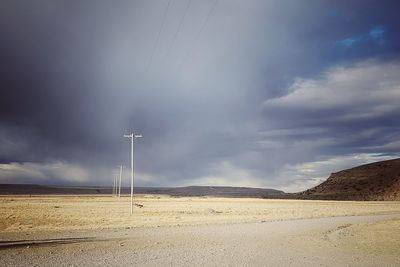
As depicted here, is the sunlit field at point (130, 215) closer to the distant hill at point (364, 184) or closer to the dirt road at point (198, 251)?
the dirt road at point (198, 251)

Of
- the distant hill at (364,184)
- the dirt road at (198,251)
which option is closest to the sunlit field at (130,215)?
the dirt road at (198,251)

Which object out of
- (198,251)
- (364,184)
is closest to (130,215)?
(198,251)

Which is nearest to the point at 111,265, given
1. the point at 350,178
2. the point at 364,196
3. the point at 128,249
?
the point at 128,249

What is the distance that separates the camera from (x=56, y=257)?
15422 mm

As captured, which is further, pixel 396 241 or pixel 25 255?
pixel 396 241

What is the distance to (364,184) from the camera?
16838 cm

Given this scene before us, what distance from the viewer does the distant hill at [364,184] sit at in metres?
148

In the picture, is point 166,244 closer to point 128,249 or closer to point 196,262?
point 128,249

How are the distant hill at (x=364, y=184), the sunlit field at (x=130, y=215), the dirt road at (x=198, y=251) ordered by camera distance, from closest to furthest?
the dirt road at (x=198, y=251) < the sunlit field at (x=130, y=215) < the distant hill at (x=364, y=184)

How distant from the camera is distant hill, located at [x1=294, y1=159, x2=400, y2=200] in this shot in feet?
487

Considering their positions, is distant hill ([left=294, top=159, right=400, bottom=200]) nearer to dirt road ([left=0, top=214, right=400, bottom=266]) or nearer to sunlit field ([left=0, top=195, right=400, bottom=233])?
sunlit field ([left=0, top=195, right=400, bottom=233])

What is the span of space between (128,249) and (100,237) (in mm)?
5563

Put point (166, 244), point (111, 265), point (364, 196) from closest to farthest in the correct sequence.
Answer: point (111, 265) → point (166, 244) → point (364, 196)

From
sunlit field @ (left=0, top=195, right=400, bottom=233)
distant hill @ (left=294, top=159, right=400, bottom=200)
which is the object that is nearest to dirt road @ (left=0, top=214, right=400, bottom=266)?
sunlit field @ (left=0, top=195, right=400, bottom=233)
